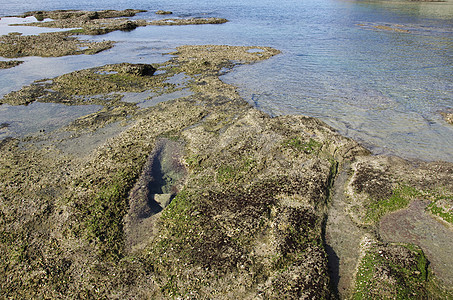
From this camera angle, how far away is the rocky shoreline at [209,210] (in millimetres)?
5496

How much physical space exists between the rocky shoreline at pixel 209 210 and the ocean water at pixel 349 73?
2.06 m

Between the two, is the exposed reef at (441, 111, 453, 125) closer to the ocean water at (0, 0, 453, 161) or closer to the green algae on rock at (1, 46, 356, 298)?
the ocean water at (0, 0, 453, 161)

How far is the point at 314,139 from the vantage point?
10086 millimetres

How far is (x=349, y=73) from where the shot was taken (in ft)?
58.0

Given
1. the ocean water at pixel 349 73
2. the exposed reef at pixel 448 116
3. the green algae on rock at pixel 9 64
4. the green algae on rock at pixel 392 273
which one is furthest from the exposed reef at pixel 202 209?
the green algae on rock at pixel 9 64

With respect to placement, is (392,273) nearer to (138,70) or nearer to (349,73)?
(349,73)

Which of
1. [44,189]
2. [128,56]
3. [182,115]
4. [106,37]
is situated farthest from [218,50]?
[44,189]

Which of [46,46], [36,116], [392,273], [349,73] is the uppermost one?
[46,46]

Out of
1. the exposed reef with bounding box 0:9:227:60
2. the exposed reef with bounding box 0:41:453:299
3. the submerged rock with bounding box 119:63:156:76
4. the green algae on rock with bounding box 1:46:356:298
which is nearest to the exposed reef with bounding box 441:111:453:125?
the exposed reef with bounding box 0:41:453:299

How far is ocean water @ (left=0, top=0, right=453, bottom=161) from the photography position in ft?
37.3

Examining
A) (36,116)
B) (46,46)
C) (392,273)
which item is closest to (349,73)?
(392,273)

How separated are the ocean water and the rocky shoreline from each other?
2055 mm

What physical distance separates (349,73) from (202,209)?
50.1 feet

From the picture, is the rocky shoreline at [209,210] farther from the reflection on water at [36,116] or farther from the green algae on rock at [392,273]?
the reflection on water at [36,116]
